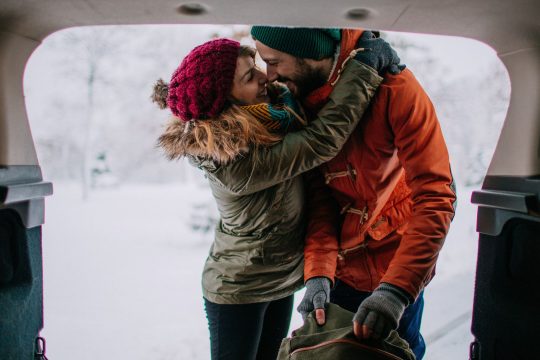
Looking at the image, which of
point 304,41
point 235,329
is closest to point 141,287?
point 235,329

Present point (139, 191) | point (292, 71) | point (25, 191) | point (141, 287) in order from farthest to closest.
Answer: point (139, 191), point (141, 287), point (292, 71), point (25, 191)

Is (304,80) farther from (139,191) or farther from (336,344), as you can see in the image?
(139,191)

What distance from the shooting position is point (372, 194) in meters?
1.48

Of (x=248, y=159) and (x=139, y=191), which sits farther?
(x=139, y=191)

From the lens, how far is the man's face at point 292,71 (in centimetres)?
149

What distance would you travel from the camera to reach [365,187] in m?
1.48

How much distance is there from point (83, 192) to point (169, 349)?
31.6ft

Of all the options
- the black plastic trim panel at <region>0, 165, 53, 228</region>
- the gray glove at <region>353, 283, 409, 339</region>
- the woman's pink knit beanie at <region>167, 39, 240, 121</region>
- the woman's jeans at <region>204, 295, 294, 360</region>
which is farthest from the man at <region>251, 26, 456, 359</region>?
the black plastic trim panel at <region>0, 165, 53, 228</region>

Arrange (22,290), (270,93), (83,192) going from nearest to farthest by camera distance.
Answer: (22,290) < (270,93) < (83,192)

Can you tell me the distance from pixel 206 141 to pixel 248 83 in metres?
0.30

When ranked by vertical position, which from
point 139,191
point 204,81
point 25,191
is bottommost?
point 139,191

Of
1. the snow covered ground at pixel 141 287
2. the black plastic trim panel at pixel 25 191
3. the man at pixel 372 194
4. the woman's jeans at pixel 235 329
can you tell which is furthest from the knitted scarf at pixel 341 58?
the snow covered ground at pixel 141 287

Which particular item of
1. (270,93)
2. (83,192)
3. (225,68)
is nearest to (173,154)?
(225,68)

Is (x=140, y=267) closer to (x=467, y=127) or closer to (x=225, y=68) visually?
(x=225, y=68)
